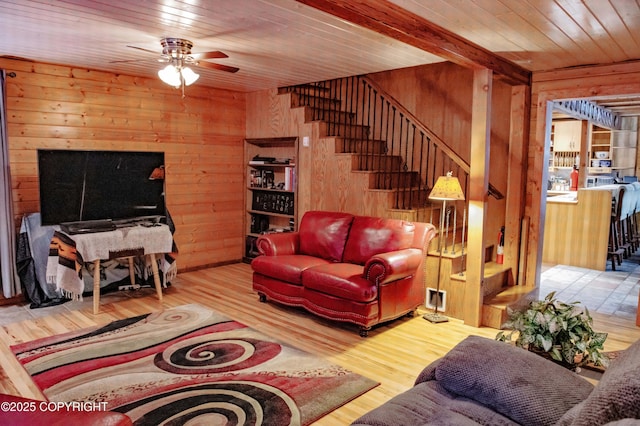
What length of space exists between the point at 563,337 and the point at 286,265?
2.52m

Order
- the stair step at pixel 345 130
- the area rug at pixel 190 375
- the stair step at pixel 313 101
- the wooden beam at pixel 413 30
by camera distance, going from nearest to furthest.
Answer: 1. the wooden beam at pixel 413 30
2. the area rug at pixel 190 375
3. the stair step at pixel 345 130
4. the stair step at pixel 313 101

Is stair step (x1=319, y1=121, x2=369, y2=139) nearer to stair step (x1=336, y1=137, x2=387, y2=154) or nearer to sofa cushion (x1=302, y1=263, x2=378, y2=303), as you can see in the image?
stair step (x1=336, y1=137, x2=387, y2=154)

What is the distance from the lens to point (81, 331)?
3.82m

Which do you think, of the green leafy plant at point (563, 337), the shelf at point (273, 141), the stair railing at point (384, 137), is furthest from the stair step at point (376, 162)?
the green leafy plant at point (563, 337)

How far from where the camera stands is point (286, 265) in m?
4.27

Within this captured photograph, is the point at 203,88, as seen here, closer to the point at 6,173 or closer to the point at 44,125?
the point at 44,125

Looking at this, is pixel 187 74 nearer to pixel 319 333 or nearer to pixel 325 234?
pixel 325 234

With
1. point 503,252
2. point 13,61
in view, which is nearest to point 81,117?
point 13,61

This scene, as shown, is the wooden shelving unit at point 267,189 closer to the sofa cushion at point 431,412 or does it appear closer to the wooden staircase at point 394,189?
the wooden staircase at point 394,189

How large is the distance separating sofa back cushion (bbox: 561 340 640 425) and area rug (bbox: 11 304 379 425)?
160cm

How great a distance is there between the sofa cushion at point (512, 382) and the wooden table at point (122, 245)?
3.41 metres

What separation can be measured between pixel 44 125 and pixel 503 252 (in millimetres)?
4935

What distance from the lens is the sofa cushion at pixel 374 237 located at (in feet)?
13.7

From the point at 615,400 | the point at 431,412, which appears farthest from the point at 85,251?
the point at 615,400
